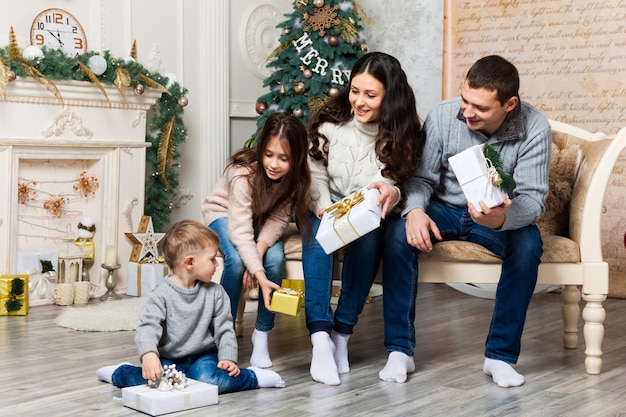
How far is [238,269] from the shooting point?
110 inches

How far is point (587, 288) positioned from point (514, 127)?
541 millimetres

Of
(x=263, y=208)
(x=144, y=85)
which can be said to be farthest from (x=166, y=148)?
(x=263, y=208)

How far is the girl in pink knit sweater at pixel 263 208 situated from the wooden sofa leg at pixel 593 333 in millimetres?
914

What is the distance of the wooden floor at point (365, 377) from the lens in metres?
2.36

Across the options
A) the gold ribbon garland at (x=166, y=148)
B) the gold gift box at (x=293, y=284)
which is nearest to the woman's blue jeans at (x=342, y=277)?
the gold gift box at (x=293, y=284)

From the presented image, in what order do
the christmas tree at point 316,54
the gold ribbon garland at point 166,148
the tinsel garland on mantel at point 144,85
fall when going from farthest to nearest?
the christmas tree at point 316,54 → the gold ribbon garland at point 166,148 → the tinsel garland on mantel at point 144,85

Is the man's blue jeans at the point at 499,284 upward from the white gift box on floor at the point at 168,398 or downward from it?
upward

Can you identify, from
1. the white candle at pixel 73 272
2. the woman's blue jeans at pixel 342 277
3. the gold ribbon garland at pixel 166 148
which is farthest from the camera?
the gold ribbon garland at pixel 166 148

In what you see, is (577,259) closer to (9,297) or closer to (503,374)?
(503,374)

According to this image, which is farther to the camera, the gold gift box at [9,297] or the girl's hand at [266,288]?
the gold gift box at [9,297]

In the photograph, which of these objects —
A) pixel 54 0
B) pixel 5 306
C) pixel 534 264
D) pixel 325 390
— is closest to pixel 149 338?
pixel 325 390

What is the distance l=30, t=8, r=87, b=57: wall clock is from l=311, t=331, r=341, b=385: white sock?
7.44 ft

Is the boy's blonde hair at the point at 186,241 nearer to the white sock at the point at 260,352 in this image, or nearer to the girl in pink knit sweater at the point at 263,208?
the girl in pink knit sweater at the point at 263,208

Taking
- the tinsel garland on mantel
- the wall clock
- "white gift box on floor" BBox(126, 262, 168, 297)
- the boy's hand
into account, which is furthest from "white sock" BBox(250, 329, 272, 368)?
the wall clock
